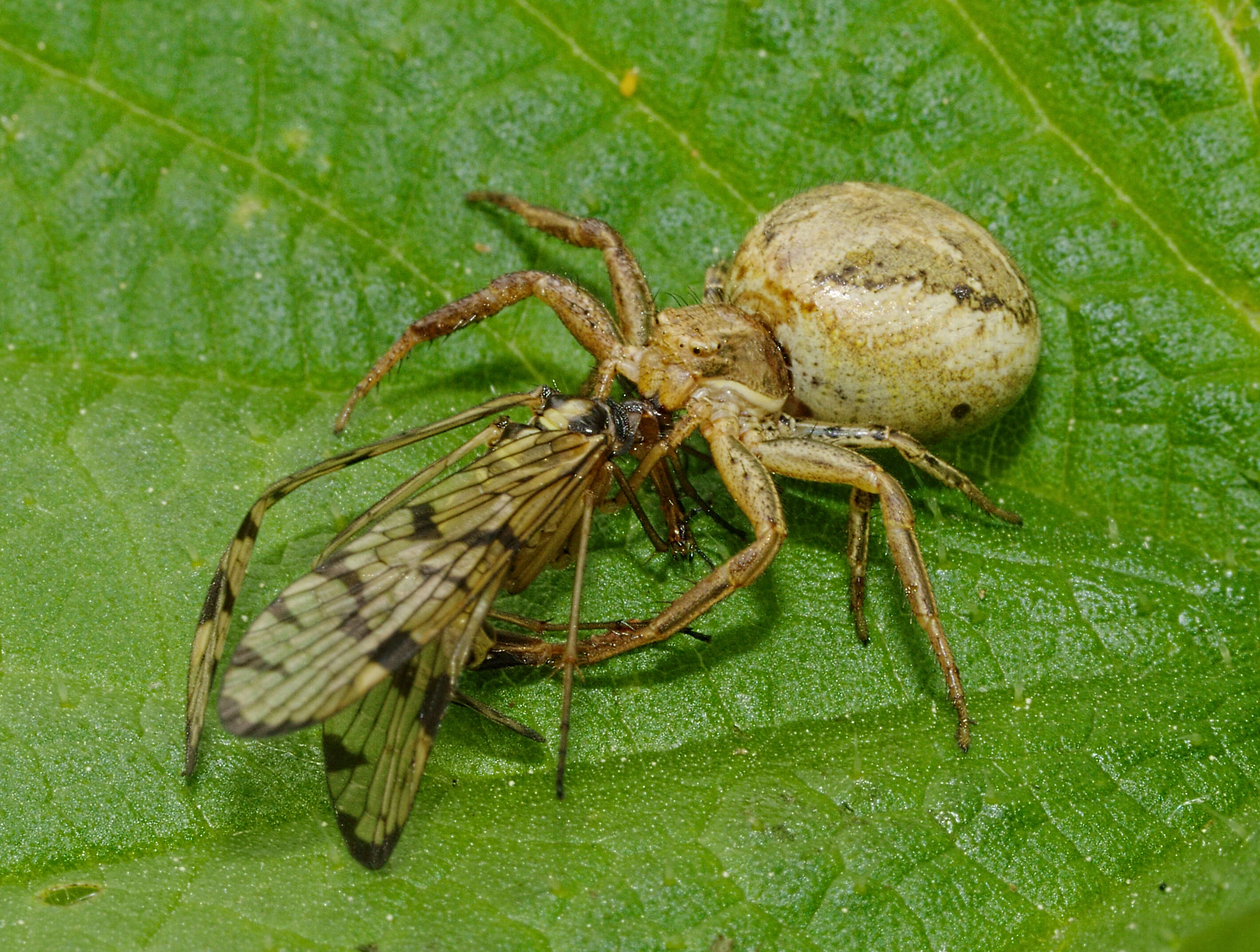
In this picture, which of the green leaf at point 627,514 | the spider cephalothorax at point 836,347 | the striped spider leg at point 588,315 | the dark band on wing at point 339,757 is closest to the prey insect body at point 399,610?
the dark band on wing at point 339,757

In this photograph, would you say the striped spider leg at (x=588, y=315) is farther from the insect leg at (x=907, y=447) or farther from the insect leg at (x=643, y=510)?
the insect leg at (x=907, y=447)

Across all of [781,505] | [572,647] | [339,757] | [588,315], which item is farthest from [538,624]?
[588,315]

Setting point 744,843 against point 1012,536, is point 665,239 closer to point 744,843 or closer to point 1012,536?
point 1012,536

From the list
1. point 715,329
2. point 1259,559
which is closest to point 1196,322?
point 1259,559

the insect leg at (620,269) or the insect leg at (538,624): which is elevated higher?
the insect leg at (620,269)

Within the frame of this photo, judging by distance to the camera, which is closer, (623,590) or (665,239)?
(623,590)

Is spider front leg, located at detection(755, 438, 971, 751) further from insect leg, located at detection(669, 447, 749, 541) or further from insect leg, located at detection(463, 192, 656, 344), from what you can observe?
insect leg, located at detection(463, 192, 656, 344)
